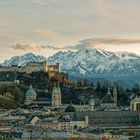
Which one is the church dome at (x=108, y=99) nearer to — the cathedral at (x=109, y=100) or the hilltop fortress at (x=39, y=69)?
the cathedral at (x=109, y=100)

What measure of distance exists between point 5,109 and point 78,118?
25597 millimetres

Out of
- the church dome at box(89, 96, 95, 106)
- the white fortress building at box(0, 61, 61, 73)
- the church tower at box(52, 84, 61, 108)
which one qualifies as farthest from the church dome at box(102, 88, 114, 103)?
the white fortress building at box(0, 61, 61, 73)

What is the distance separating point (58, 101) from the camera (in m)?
130

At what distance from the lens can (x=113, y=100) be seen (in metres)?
129

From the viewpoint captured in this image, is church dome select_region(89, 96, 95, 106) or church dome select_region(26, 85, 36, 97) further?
church dome select_region(26, 85, 36, 97)

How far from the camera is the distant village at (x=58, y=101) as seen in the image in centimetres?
9375

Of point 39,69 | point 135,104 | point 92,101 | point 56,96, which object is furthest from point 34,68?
point 135,104

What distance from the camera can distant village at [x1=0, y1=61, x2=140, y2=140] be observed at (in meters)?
93.8

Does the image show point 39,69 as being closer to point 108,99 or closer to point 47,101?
point 47,101

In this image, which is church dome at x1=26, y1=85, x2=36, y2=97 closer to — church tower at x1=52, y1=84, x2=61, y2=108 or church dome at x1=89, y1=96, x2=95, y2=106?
church tower at x1=52, y1=84, x2=61, y2=108

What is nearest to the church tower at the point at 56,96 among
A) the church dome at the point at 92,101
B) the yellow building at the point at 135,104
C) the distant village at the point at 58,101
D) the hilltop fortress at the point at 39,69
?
the distant village at the point at 58,101

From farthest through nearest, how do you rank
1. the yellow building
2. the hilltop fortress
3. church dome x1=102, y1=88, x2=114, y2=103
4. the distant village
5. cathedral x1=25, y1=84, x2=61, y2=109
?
1. the hilltop fortress
2. cathedral x1=25, y1=84, x2=61, y2=109
3. church dome x1=102, y1=88, x2=114, y2=103
4. the yellow building
5. the distant village

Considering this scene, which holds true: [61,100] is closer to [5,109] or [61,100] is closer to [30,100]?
[30,100]

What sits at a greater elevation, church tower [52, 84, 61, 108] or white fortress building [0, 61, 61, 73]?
white fortress building [0, 61, 61, 73]
